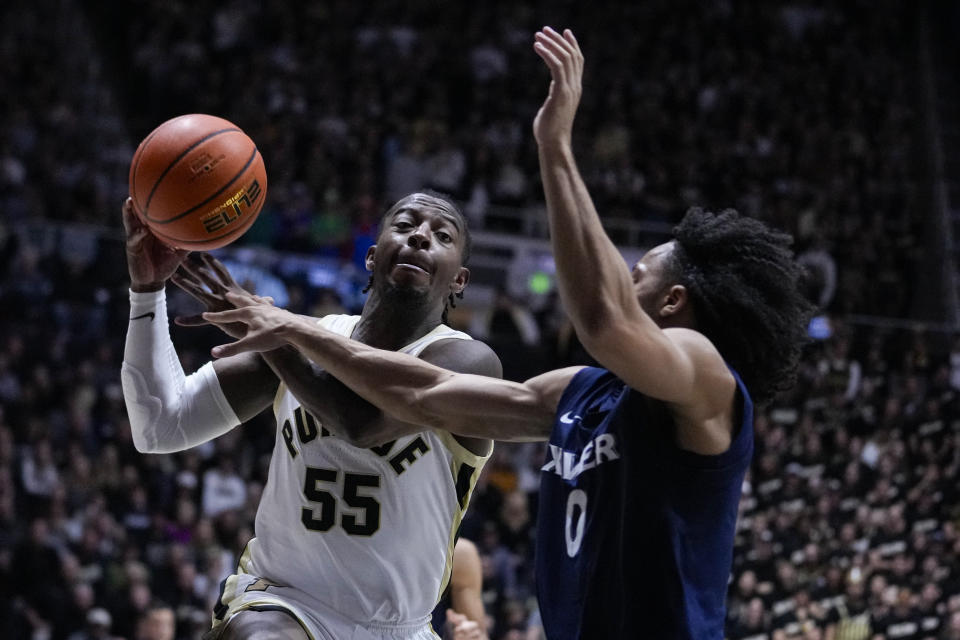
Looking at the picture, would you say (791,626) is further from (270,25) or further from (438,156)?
(270,25)

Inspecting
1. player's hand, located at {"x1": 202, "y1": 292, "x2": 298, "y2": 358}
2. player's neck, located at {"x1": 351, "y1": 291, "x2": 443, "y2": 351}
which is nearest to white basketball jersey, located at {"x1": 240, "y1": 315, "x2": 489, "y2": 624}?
player's neck, located at {"x1": 351, "y1": 291, "x2": 443, "y2": 351}

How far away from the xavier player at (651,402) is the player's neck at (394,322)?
40.4 inches

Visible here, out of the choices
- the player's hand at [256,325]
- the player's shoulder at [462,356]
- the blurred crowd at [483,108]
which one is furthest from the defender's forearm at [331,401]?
the blurred crowd at [483,108]

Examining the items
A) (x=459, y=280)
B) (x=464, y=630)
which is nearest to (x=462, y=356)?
(x=459, y=280)

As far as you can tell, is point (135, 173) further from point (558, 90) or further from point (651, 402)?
point (651, 402)

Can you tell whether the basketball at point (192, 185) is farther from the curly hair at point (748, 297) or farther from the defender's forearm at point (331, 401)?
the curly hair at point (748, 297)

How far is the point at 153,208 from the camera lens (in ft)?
12.6

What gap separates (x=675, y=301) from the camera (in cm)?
284

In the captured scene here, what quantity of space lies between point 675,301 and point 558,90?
0.56 meters

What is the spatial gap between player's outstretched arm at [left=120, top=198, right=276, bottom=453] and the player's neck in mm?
408

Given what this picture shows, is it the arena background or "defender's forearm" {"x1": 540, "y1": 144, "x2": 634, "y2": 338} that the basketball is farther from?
the arena background

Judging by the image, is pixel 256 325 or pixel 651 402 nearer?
pixel 651 402

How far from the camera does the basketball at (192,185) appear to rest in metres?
3.81

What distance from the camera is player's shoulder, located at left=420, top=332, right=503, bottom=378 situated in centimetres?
377
